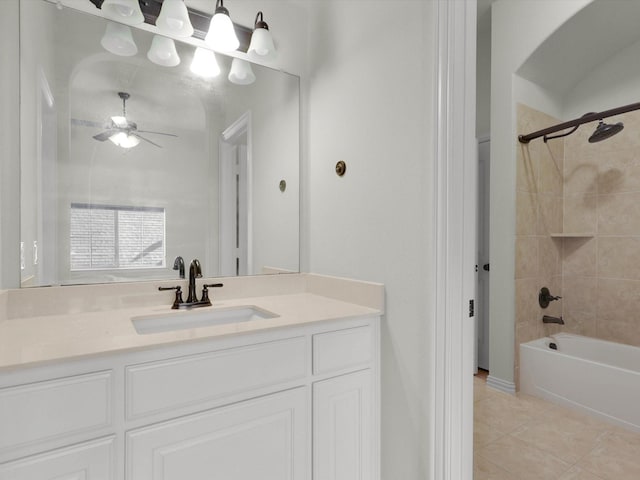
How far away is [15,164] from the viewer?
4.03ft

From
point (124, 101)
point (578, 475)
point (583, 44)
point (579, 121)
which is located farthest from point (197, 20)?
point (578, 475)

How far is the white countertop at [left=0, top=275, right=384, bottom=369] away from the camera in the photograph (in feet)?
2.96

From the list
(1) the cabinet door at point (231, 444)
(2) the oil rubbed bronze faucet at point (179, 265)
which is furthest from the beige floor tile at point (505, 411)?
(2) the oil rubbed bronze faucet at point (179, 265)

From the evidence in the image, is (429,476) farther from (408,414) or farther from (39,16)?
(39,16)

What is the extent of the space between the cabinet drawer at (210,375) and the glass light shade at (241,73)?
1267 mm

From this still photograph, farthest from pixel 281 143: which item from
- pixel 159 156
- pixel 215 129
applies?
pixel 159 156

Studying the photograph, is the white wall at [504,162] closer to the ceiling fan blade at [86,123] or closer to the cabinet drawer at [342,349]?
the cabinet drawer at [342,349]

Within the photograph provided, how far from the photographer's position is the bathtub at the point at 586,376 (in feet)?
6.70

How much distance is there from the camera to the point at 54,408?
847mm

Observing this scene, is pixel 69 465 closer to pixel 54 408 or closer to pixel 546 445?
pixel 54 408

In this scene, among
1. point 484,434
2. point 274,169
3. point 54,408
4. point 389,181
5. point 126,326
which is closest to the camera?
point 54,408

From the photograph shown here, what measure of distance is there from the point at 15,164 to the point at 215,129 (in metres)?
0.77

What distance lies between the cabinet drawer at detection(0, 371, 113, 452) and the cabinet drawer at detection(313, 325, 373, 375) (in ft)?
2.12

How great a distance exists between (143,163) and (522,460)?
2273 mm
